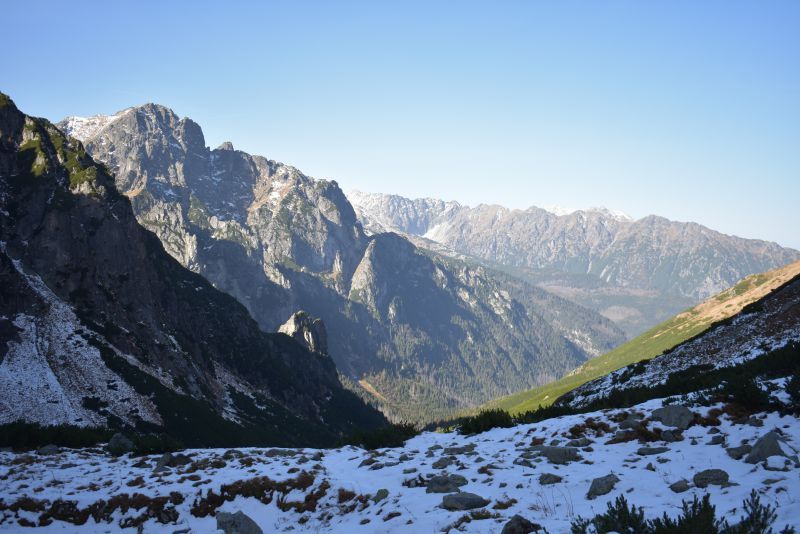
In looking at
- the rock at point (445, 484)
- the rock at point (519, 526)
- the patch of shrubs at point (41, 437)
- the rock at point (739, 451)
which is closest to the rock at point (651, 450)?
the rock at point (739, 451)

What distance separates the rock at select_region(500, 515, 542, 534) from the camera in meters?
12.1

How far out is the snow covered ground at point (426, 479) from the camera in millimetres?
13375

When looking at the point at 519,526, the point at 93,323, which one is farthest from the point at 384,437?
the point at 93,323

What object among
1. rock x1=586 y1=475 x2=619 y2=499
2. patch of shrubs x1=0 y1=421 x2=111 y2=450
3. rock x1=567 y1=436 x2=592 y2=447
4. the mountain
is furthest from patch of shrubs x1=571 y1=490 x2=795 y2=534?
the mountain

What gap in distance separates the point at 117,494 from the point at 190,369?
107926 mm

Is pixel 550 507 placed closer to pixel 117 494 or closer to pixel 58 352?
pixel 117 494

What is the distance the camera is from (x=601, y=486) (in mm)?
14125

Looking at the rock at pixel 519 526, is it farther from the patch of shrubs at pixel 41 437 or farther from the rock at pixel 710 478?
A: the patch of shrubs at pixel 41 437

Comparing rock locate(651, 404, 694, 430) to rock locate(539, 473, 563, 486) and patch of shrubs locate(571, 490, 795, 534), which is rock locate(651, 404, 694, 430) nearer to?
rock locate(539, 473, 563, 486)

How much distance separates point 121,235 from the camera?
122 meters

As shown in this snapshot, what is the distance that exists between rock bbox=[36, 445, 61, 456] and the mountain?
34586mm

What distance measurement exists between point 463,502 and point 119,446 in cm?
2121

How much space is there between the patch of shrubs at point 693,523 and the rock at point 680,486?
6.17 ft

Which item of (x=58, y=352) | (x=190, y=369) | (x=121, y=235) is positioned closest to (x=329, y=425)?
(x=190, y=369)
